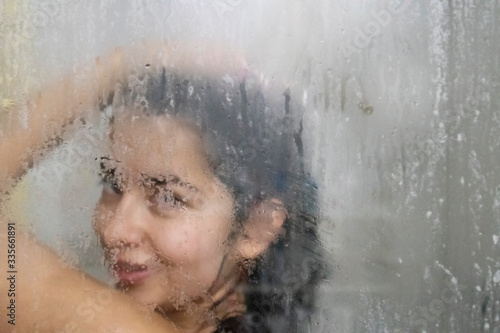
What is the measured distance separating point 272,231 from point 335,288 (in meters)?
0.14

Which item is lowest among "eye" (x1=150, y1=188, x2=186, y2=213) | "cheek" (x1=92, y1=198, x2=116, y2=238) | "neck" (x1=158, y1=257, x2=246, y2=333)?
"neck" (x1=158, y1=257, x2=246, y2=333)

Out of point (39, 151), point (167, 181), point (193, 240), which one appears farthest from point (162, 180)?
point (39, 151)

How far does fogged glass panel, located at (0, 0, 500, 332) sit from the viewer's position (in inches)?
31.4

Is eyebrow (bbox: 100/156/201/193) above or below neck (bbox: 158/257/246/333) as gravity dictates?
above

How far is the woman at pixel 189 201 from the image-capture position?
793mm

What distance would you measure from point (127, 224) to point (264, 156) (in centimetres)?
25

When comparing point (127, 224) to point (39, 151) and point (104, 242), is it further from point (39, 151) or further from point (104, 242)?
point (39, 151)

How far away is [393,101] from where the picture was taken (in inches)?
32.4

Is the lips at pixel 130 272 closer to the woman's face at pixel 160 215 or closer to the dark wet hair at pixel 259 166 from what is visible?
the woman's face at pixel 160 215

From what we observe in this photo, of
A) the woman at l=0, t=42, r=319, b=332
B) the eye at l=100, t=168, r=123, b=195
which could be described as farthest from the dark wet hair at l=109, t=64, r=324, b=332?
the eye at l=100, t=168, r=123, b=195

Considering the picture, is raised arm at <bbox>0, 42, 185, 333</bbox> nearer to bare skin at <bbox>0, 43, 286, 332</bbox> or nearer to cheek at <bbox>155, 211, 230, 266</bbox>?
bare skin at <bbox>0, 43, 286, 332</bbox>

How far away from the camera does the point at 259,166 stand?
2.68ft

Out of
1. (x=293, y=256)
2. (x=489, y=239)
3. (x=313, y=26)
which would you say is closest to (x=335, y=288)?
(x=293, y=256)

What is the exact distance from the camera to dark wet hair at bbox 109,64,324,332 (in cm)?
81
